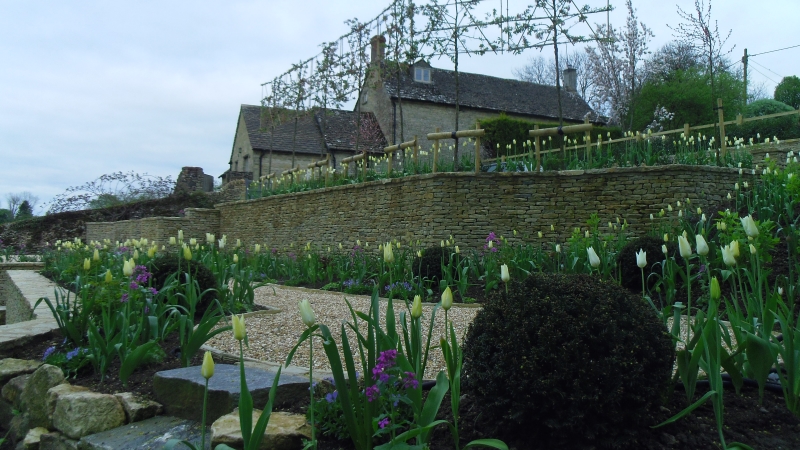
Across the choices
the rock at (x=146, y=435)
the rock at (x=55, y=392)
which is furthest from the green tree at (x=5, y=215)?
the rock at (x=146, y=435)

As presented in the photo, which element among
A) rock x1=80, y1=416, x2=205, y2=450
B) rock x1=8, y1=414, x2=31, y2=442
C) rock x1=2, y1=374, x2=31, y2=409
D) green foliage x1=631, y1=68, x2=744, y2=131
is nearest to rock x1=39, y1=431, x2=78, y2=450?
rock x1=80, y1=416, x2=205, y2=450

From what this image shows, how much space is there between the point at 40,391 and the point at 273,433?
6.61 ft

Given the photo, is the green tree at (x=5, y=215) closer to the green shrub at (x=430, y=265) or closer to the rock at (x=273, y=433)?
the green shrub at (x=430, y=265)

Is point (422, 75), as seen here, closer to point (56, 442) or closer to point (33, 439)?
point (33, 439)

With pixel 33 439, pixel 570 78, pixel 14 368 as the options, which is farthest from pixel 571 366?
pixel 570 78

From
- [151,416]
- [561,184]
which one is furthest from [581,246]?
[151,416]

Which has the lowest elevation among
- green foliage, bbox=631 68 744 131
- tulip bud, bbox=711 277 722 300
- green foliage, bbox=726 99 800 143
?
tulip bud, bbox=711 277 722 300

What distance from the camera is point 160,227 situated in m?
16.9

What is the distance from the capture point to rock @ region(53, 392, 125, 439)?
282cm

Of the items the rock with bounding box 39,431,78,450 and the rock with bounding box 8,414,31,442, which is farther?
the rock with bounding box 8,414,31,442

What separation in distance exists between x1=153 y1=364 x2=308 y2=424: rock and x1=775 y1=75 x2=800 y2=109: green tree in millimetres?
26705

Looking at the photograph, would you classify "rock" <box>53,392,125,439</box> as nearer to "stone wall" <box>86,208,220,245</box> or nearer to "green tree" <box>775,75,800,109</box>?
"stone wall" <box>86,208,220,245</box>

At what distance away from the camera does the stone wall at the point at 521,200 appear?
349 inches

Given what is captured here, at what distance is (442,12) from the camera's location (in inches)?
541
